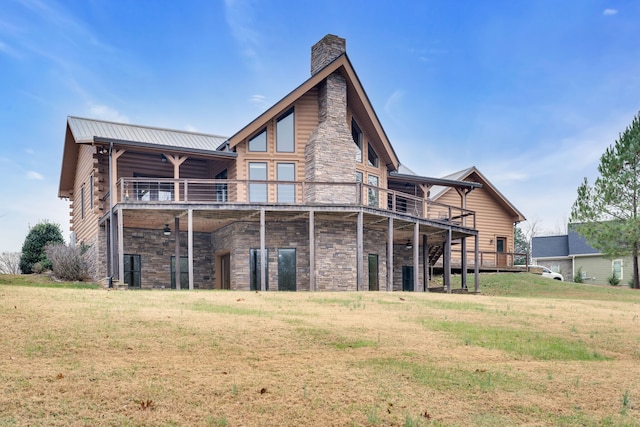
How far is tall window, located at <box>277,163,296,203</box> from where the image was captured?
24.5m

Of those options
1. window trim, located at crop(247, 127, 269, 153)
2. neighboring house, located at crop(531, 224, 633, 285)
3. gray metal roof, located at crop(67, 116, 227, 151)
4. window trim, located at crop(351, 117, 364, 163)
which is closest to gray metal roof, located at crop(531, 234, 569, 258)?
neighboring house, located at crop(531, 224, 633, 285)

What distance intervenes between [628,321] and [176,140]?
2089 cm

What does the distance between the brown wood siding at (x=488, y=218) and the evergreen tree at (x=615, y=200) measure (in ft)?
17.1

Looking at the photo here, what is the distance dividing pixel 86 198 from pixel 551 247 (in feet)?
127

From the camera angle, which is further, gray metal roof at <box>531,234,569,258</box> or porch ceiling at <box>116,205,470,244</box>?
gray metal roof at <box>531,234,569,258</box>

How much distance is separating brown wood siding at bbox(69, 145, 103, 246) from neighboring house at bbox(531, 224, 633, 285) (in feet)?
113

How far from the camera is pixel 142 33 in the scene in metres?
22.7

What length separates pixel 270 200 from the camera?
79.6ft

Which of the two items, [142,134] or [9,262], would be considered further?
[9,262]

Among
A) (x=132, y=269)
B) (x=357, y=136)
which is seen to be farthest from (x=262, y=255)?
(x=357, y=136)

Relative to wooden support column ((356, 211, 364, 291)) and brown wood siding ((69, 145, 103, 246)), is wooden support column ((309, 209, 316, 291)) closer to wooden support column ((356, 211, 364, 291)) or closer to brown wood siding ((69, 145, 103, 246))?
wooden support column ((356, 211, 364, 291))

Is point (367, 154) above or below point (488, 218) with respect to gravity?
above

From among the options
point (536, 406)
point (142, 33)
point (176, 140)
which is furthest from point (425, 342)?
point (176, 140)

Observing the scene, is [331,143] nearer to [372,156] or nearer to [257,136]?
[257,136]
